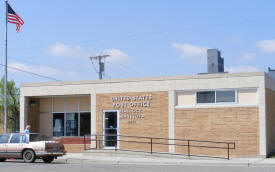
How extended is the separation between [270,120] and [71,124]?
40.9 ft

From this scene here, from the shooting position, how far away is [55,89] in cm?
2916

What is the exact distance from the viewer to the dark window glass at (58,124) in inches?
1188

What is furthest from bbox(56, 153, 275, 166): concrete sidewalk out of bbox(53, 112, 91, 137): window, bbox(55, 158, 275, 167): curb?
bbox(53, 112, 91, 137): window

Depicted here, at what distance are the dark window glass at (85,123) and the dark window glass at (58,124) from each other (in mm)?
1436

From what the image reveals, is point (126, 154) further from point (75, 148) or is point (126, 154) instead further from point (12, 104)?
point (12, 104)

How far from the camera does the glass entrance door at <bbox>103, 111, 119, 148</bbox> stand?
2728 cm

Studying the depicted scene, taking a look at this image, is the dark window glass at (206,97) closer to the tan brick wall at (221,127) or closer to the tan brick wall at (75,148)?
the tan brick wall at (221,127)

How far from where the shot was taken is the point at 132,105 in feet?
88.2

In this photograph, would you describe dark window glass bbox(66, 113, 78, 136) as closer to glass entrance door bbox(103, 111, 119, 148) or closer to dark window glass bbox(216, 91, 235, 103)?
glass entrance door bbox(103, 111, 119, 148)

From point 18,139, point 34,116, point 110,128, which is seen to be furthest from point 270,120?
point 34,116

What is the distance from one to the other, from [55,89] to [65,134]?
3101mm

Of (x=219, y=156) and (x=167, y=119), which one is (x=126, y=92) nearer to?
(x=167, y=119)

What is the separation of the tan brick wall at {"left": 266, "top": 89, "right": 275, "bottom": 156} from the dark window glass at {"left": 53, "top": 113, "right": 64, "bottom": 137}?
1312 cm

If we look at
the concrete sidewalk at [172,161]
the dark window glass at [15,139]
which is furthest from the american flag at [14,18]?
Result: the concrete sidewalk at [172,161]
